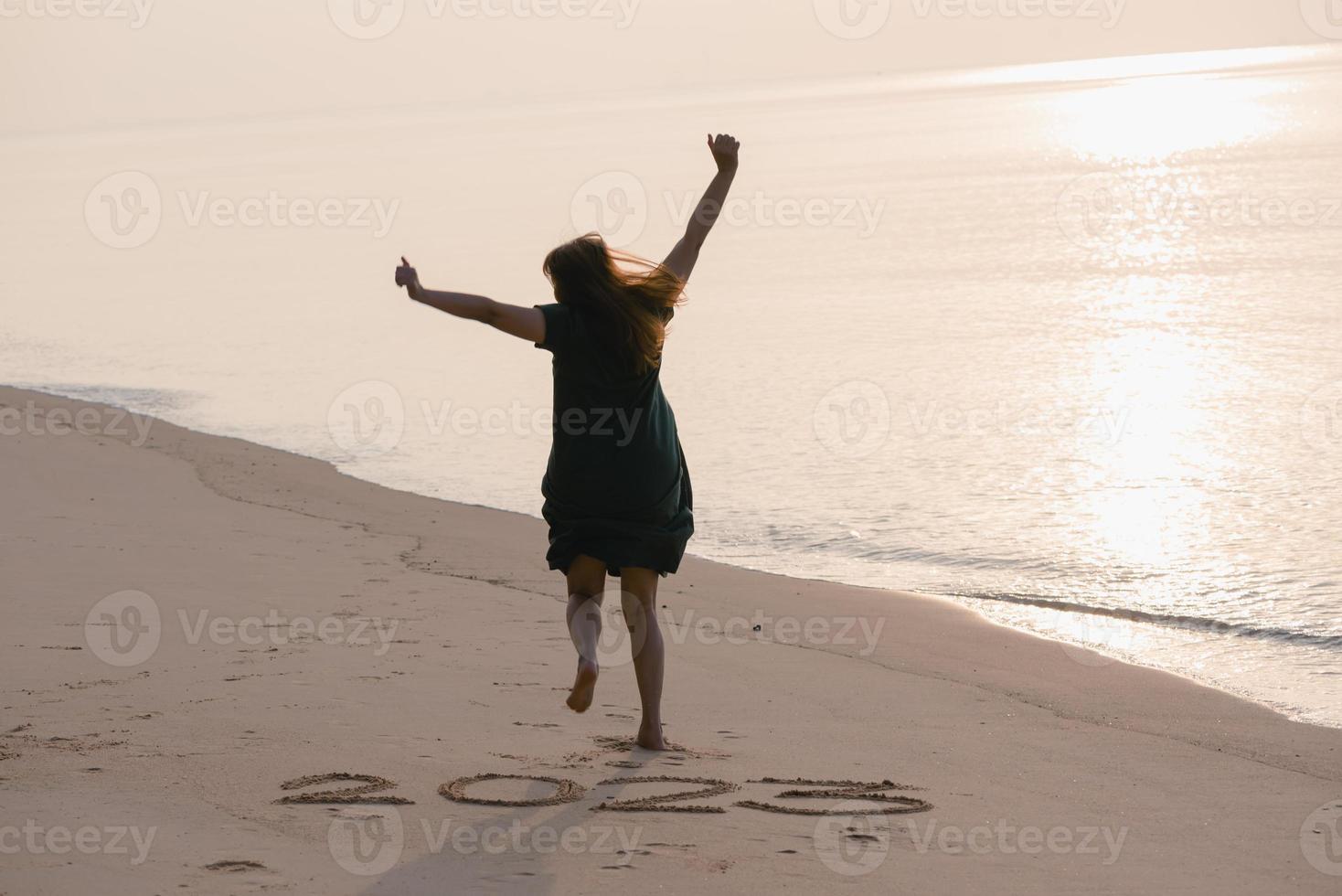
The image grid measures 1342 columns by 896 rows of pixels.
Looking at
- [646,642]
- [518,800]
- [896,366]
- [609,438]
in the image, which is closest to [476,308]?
[609,438]

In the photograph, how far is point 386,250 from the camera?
38.5 meters

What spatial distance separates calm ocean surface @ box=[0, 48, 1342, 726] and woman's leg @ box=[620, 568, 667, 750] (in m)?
1.59

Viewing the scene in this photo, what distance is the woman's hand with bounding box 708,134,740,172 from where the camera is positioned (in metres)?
5.59

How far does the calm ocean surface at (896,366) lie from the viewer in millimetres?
9984

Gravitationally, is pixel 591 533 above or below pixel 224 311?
below

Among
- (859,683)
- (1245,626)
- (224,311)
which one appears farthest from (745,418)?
(224,311)

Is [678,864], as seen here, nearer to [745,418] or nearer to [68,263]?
[745,418]

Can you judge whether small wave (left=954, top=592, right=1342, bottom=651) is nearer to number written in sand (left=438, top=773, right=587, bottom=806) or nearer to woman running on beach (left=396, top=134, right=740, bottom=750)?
woman running on beach (left=396, top=134, right=740, bottom=750)

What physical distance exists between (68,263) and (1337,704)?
37.3 m

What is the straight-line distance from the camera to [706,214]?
5449 millimetres

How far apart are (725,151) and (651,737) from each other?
2.17 meters

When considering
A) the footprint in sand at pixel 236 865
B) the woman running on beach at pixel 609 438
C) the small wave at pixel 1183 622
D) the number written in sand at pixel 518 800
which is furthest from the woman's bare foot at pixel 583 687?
the small wave at pixel 1183 622

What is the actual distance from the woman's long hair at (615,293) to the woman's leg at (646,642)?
2.51 ft

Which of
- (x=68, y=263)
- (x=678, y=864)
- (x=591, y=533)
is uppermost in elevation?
(x=68, y=263)
